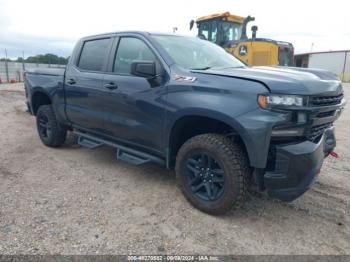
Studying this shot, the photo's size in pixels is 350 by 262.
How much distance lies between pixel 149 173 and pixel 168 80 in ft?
5.19

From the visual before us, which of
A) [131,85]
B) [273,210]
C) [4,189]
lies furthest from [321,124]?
[4,189]

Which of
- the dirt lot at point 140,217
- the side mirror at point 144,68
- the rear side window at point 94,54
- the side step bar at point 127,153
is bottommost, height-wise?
the dirt lot at point 140,217

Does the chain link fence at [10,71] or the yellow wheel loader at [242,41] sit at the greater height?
the yellow wheel loader at [242,41]

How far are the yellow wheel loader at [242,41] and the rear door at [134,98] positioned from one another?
720 centimetres

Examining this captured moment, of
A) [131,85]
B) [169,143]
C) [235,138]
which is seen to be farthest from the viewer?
[131,85]

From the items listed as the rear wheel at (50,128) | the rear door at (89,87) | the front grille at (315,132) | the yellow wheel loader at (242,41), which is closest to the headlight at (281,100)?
the front grille at (315,132)

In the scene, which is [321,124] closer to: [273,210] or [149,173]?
[273,210]

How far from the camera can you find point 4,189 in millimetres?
3898

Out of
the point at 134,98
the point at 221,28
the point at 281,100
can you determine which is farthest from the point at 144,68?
the point at 221,28

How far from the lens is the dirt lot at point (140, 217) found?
111 inches

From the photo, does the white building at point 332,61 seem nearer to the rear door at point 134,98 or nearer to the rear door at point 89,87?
the rear door at point 89,87

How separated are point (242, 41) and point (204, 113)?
863 cm

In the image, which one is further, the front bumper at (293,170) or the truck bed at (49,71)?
the truck bed at (49,71)

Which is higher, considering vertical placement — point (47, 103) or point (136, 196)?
point (47, 103)
